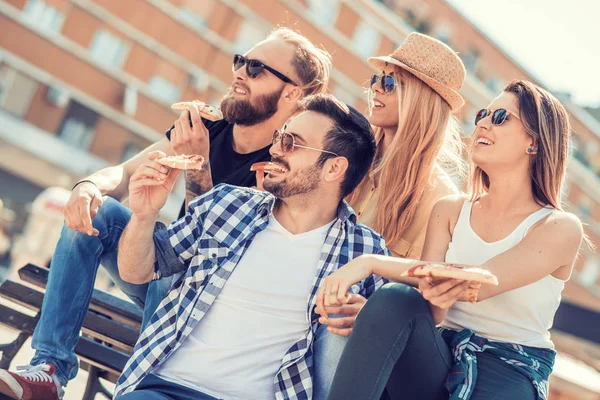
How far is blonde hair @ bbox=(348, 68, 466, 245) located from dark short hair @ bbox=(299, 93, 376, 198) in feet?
2.11

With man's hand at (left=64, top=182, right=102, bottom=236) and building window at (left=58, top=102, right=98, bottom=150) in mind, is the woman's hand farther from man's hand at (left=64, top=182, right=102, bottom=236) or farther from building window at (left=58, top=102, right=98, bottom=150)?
building window at (left=58, top=102, right=98, bottom=150)

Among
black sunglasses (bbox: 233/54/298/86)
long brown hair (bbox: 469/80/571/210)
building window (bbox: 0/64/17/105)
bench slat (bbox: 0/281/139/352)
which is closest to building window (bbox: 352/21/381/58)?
building window (bbox: 0/64/17/105)

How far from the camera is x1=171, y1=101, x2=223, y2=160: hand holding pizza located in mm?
3785

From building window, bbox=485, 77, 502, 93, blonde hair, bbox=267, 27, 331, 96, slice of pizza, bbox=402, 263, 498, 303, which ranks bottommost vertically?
slice of pizza, bbox=402, 263, 498, 303

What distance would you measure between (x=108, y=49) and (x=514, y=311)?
26.4 m

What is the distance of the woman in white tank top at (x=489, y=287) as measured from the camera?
256cm

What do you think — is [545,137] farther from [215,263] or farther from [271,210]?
[215,263]

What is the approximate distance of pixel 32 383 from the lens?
118 inches

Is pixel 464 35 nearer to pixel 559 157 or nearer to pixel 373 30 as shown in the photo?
pixel 373 30

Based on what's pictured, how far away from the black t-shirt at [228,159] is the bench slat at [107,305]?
2.09 feet

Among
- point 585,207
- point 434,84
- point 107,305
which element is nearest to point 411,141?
point 434,84

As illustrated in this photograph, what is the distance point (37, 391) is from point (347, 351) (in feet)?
4.37

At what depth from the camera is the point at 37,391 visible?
3.02m

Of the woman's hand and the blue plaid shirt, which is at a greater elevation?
the woman's hand
